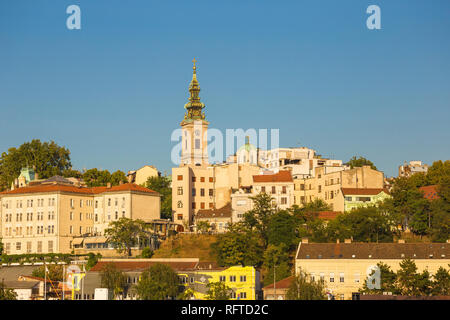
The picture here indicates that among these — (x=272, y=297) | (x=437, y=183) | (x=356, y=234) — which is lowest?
(x=272, y=297)

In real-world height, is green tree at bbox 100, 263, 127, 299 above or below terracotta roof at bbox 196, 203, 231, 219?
below

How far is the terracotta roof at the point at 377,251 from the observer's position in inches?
3460

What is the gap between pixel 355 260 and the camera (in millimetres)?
88062

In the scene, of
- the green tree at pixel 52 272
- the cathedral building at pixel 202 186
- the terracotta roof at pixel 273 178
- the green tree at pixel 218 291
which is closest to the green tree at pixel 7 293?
the green tree at pixel 52 272

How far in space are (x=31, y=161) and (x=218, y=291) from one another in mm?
66902

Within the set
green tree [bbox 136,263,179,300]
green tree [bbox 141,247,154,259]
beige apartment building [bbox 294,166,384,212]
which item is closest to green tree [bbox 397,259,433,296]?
green tree [bbox 136,263,179,300]

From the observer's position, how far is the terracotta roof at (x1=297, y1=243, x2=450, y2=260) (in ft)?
288

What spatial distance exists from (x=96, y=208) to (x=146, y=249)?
17.8 metres

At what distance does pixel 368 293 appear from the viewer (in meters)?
81.8

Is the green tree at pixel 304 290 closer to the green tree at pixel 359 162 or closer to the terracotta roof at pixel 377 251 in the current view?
the terracotta roof at pixel 377 251

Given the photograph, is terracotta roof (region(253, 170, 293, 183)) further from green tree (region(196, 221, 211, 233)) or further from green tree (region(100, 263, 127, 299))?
green tree (region(100, 263, 127, 299))

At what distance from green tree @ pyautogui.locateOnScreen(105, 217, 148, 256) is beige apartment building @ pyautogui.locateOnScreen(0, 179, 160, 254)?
20.6ft

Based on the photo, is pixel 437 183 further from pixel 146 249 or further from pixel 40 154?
pixel 40 154
